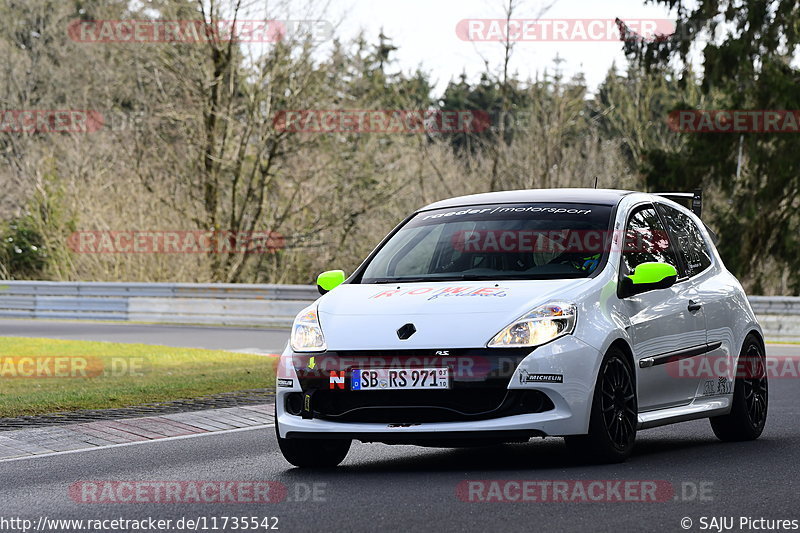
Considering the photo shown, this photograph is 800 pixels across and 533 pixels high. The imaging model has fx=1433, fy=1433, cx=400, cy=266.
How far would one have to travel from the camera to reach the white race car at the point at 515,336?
8.09m

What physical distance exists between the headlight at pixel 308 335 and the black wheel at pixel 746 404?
3418 mm

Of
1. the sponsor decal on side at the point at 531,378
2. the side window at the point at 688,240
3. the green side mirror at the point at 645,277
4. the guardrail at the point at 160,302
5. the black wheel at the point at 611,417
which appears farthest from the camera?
the guardrail at the point at 160,302

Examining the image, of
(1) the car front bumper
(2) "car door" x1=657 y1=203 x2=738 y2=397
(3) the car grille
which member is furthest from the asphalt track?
(2) "car door" x1=657 y1=203 x2=738 y2=397

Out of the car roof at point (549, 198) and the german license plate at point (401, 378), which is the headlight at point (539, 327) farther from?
the car roof at point (549, 198)

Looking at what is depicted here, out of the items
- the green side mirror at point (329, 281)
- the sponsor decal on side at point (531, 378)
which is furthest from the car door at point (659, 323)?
the green side mirror at point (329, 281)

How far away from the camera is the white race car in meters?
8.09

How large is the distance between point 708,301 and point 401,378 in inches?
118

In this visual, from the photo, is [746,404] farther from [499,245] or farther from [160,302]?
[160,302]

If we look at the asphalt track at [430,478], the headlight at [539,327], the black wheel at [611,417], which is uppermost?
the headlight at [539,327]

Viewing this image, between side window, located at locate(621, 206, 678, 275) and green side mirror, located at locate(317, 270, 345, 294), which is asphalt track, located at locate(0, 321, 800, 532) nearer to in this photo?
green side mirror, located at locate(317, 270, 345, 294)

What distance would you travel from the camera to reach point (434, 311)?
8.32 m

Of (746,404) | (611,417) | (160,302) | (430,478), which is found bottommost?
(160,302)

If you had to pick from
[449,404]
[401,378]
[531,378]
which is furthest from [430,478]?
[531,378]

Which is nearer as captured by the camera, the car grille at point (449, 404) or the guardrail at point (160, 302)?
the car grille at point (449, 404)
